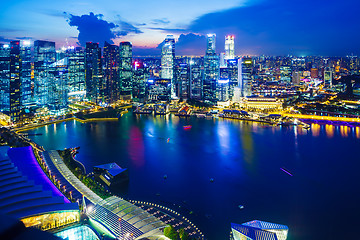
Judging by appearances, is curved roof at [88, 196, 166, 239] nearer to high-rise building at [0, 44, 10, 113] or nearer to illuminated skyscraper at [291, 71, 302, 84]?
high-rise building at [0, 44, 10, 113]

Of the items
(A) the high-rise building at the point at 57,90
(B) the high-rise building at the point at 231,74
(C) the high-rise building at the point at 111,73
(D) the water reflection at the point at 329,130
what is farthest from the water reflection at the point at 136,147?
(B) the high-rise building at the point at 231,74

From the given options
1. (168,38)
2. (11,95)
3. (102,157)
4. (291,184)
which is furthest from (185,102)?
(291,184)

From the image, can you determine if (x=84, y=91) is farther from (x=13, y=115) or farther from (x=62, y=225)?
(x=62, y=225)

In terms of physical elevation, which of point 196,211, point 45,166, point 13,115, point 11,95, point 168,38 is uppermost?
point 168,38

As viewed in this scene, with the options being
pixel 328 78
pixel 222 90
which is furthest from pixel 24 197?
pixel 328 78

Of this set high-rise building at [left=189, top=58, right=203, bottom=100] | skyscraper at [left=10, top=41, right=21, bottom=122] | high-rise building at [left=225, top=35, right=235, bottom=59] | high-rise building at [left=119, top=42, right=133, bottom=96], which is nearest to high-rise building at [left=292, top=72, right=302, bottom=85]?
high-rise building at [left=225, top=35, right=235, bottom=59]

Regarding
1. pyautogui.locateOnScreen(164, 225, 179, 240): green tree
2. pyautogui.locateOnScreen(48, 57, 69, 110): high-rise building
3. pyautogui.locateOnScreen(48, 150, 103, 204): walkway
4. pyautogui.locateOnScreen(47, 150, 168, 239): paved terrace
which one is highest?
pyautogui.locateOnScreen(48, 57, 69, 110): high-rise building
